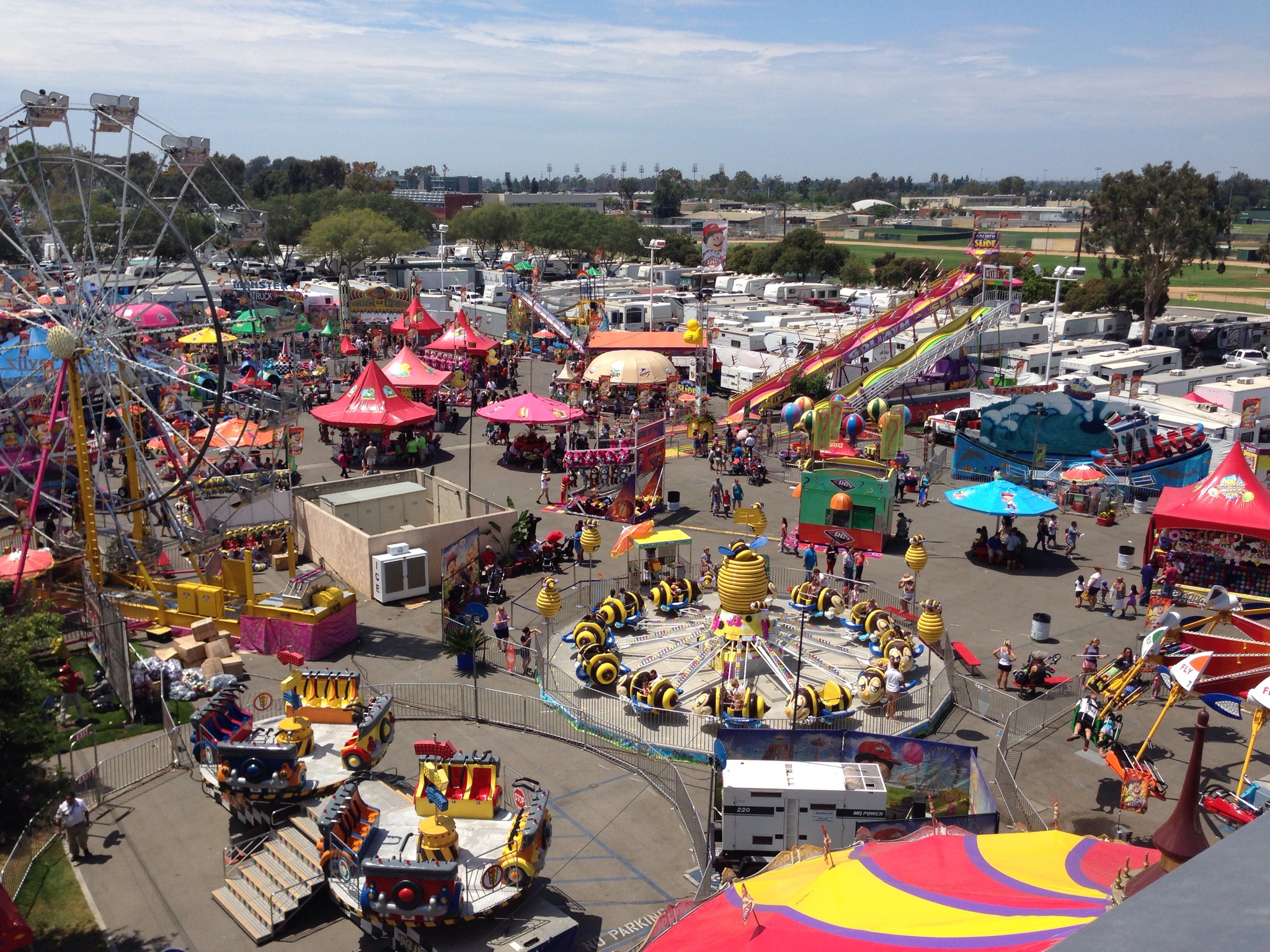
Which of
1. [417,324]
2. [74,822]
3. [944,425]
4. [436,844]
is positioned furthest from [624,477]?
[417,324]

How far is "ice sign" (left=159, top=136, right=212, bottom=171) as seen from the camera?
22531 mm

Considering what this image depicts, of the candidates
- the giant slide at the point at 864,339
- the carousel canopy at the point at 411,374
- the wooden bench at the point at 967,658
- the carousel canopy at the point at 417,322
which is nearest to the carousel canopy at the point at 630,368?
the giant slide at the point at 864,339

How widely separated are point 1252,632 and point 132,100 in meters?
24.3

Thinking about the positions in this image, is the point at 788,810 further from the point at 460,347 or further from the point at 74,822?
the point at 460,347

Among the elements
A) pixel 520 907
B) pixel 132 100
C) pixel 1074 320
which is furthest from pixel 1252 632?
pixel 1074 320

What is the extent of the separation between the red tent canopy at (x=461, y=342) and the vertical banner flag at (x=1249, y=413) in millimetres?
33022

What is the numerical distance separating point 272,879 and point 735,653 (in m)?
9.06

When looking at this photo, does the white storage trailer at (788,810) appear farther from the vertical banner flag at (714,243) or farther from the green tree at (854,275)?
the green tree at (854,275)

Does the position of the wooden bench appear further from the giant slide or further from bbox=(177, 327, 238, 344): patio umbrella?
bbox=(177, 327, 238, 344): patio umbrella

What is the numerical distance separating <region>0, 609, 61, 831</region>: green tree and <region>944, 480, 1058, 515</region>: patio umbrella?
2130cm

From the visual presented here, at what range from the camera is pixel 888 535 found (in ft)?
92.6

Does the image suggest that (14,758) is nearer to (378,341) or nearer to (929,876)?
(929,876)

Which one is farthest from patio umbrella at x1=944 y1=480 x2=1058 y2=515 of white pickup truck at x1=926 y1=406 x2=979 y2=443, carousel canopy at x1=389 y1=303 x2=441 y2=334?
carousel canopy at x1=389 y1=303 x2=441 y2=334

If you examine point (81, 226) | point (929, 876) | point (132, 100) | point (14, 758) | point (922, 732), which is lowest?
point (922, 732)
